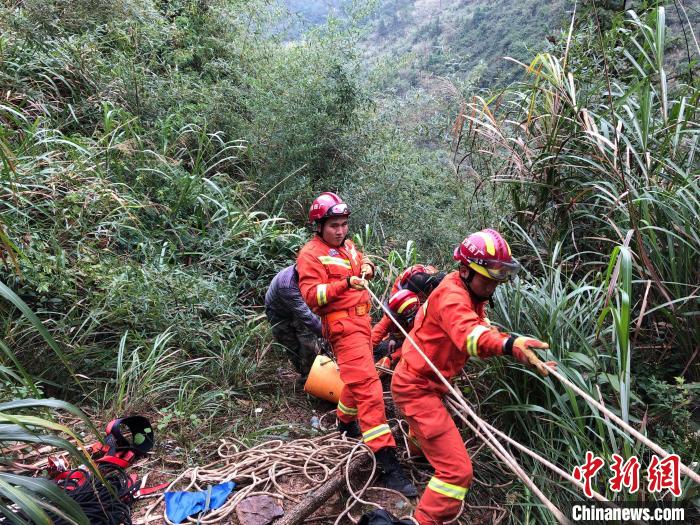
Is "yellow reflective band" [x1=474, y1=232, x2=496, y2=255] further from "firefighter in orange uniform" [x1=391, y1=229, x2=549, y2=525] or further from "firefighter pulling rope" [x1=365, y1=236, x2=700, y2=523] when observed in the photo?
"firefighter pulling rope" [x1=365, y1=236, x2=700, y2=523]

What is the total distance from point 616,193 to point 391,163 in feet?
13.8

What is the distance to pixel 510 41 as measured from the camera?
52.5 feet

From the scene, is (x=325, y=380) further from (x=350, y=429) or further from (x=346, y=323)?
(x=346, y=323)

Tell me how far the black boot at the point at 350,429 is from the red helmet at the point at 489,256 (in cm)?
158

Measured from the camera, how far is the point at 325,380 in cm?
397

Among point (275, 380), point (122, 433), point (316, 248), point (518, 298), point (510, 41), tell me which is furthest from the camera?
point (510, 41)

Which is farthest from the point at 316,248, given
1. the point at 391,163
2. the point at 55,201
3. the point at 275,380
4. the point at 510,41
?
the point at 510,41

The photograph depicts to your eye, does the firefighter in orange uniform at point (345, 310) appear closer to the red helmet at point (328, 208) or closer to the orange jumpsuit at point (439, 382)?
the red helmet at point (328, 208)

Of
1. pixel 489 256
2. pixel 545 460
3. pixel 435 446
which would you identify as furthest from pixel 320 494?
pixel 489 256

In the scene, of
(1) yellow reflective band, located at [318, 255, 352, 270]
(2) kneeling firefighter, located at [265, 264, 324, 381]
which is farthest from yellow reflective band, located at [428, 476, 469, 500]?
(2) kneeling firefighter, located at [265, 264, 324, 381]

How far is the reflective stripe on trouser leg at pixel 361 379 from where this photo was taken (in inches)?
124

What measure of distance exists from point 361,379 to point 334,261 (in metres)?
0.87

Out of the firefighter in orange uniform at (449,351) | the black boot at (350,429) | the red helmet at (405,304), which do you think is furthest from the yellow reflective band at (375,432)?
the red helmet at (405,304)

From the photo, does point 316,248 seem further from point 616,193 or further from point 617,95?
point 617,95
